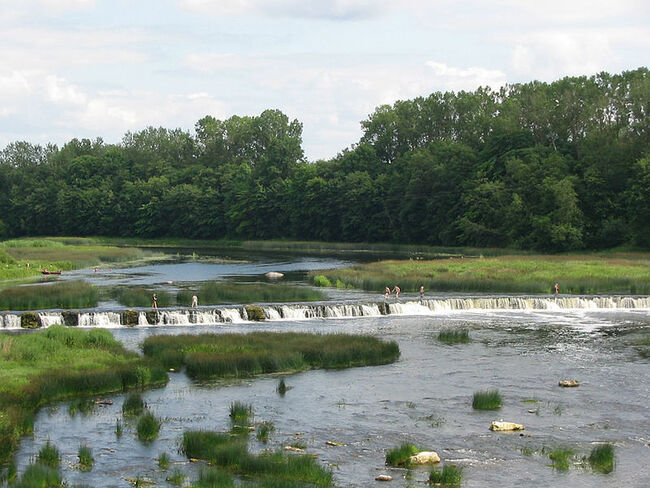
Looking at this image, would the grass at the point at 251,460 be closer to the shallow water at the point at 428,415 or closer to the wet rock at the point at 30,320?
Answer: the shallow water at the point at 428,415

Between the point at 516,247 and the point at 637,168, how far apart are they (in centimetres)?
1833

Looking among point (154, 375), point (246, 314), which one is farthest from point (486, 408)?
point (246, 314)

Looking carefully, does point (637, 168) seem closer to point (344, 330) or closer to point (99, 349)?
point (344, 330)

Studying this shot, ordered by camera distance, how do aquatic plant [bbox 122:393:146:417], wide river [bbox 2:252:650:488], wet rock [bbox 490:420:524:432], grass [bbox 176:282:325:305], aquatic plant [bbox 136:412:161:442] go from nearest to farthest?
1. wide river [bbox 2:252:650:488]
2. aquatic plant [bbox 136:412:161:442]
3. wet rock [bbox 490:420:524:432]
4. aquatic plant [bbox 122:393:146:417]
5. grass [bbox 176:282:325:305]

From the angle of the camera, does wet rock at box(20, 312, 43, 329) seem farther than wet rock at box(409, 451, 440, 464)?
Yes

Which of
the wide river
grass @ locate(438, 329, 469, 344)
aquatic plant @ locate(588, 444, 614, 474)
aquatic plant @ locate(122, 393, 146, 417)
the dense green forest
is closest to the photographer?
the wide river

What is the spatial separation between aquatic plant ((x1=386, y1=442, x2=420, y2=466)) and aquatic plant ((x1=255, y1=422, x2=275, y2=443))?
160 inches

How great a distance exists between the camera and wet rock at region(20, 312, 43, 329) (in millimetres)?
48594

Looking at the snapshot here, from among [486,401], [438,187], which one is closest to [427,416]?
[486,401]

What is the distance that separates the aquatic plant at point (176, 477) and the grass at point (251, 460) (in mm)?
1313

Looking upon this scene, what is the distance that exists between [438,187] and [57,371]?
114 metres

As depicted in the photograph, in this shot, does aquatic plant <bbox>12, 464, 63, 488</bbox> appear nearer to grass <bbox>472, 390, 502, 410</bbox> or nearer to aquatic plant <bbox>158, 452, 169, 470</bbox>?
aquatic plant <bbox>158, 452, 169, 470</bbox>

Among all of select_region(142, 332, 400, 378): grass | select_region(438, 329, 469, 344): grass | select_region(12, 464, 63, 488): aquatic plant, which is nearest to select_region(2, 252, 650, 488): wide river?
A: select_region(12, 464, 63, 488): aquatic plant

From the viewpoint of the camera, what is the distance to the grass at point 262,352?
3666 cm
